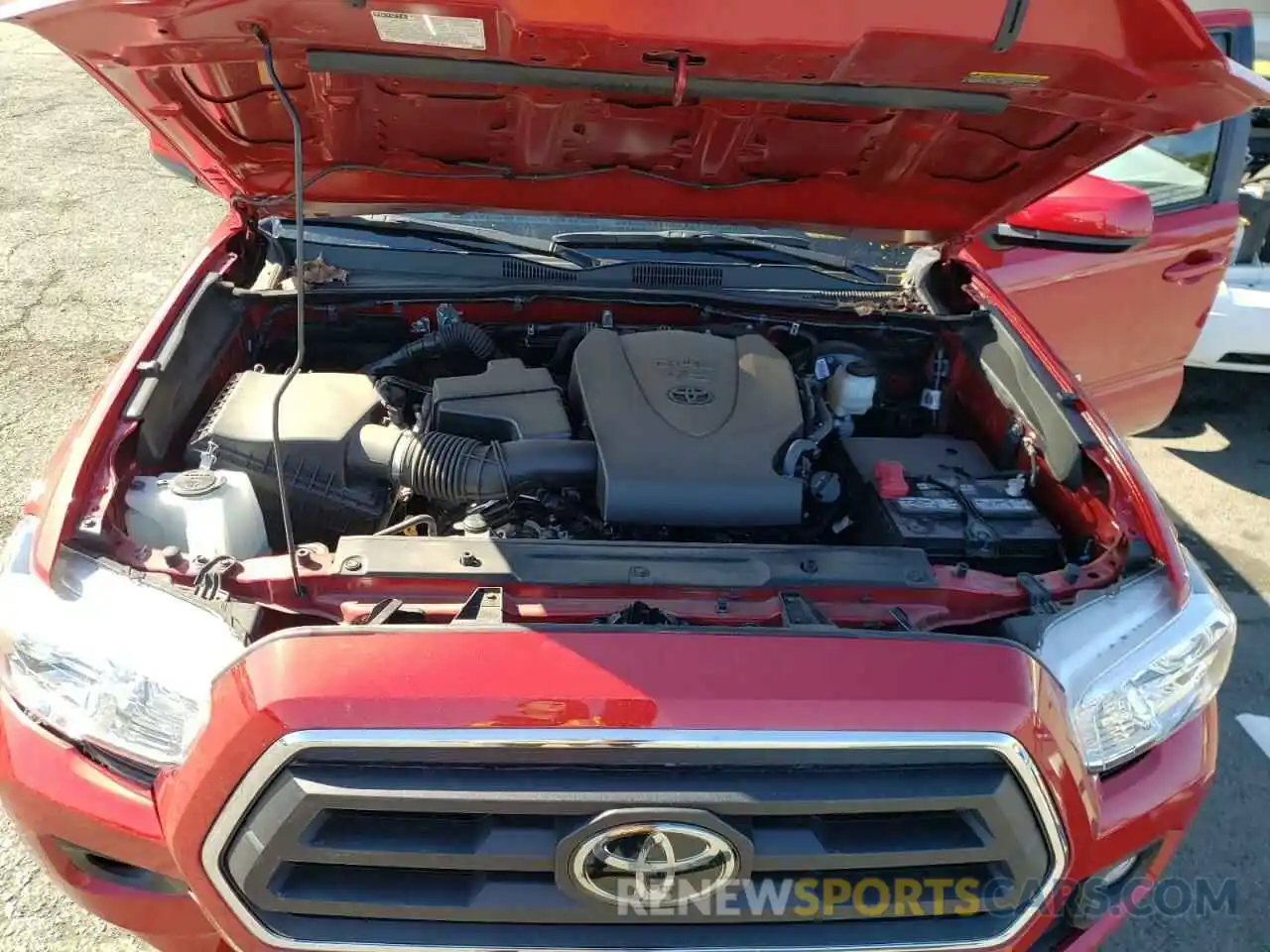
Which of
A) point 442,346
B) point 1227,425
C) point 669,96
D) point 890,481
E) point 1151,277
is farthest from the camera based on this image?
point 1227,425

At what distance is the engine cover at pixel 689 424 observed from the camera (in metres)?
1.90

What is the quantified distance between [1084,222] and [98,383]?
3743 mm

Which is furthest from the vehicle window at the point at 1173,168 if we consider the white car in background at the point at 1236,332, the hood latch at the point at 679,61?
the hood latch at the point at 679,61

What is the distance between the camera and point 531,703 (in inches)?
52.5

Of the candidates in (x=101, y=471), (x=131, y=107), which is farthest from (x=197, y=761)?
(x=131, y=107)

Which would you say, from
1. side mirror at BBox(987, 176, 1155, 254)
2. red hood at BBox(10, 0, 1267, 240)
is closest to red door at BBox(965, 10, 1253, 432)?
side mirror at BBox(987, 176, 1155, 254)

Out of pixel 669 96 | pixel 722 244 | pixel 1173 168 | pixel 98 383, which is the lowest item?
pixel 98 383

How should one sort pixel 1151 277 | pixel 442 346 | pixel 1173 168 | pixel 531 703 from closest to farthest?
pixel 531 703
pixel 442 346
pixel 1151 277
pixel 1173 168

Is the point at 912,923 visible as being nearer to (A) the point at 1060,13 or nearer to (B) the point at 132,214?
(A) the point at 1060,13

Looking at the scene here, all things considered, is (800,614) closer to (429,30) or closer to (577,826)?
(577,826)

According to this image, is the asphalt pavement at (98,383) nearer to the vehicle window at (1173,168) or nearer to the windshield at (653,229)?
the vehicle window at (1173,168)

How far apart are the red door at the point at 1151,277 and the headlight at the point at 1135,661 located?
5.57ft

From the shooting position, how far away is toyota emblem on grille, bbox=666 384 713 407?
2.07 meters

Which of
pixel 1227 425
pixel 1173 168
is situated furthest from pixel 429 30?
pixel 1227 425
